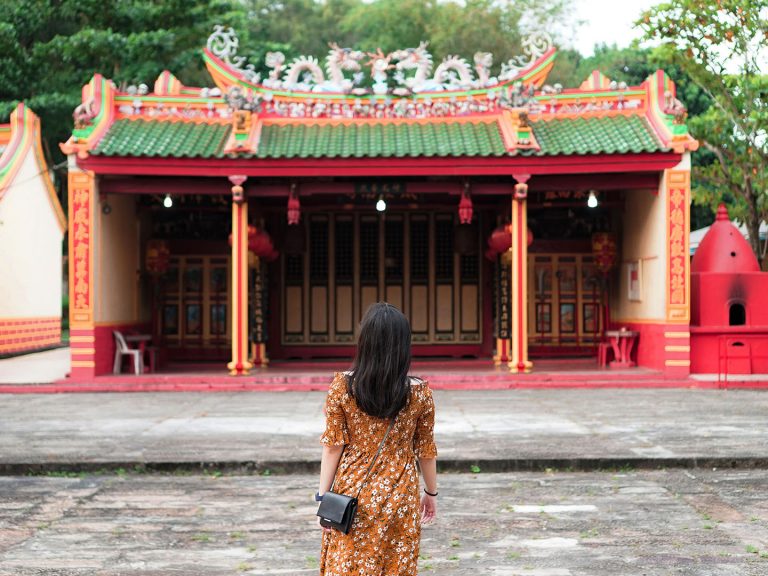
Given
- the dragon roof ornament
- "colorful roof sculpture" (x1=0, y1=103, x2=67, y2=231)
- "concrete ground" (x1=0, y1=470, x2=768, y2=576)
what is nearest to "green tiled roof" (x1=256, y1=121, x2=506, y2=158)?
the dragon roof ornament

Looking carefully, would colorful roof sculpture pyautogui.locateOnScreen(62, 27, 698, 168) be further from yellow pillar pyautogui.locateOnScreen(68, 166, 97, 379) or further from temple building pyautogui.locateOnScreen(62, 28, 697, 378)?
yellow pillar pyautogui.locateOnScreen(68, 166, 97, 379)

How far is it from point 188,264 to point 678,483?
12.8 metres

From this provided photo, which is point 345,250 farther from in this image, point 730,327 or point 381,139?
point 730,327

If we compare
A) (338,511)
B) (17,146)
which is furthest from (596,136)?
(338,511)

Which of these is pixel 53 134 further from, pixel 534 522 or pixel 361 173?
pixel 534 522

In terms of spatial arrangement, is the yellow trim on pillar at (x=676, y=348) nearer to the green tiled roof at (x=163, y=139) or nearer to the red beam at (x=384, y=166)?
the red beam at (x=384, y=166)

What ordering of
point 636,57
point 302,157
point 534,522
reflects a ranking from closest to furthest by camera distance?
point 534,522, point 302,157, point 636,57

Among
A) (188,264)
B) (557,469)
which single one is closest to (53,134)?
(188,264)

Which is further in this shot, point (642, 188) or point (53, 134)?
point (53, 134)

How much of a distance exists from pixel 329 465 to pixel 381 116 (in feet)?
46.4

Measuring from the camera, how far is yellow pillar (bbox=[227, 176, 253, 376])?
16.4 meters

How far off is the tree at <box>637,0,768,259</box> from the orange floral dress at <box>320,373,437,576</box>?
1532 centimetres

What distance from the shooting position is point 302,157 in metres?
16.1

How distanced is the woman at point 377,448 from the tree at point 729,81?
603 inches
